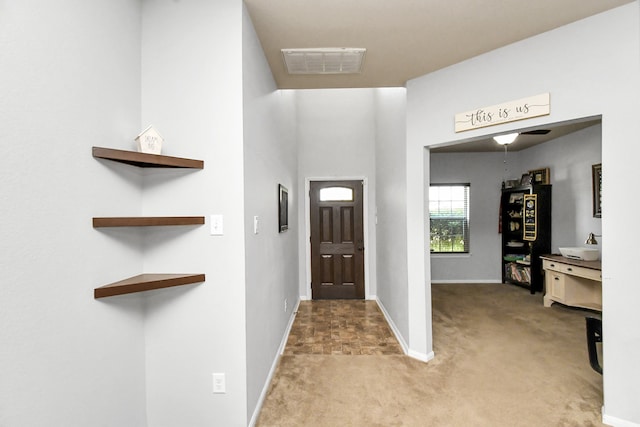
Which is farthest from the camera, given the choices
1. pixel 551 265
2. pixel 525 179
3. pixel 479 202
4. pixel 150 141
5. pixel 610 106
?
pixel 479 202

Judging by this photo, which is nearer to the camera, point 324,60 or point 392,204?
point 324,60

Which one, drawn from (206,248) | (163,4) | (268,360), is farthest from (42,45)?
(268,360)

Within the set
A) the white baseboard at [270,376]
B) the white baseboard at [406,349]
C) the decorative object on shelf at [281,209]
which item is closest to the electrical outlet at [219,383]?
the white baseboard at [270,376]

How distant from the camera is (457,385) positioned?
2537 mm

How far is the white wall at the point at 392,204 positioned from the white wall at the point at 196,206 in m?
1.91

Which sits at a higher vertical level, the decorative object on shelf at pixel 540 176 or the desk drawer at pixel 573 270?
the decorative object on shelf at pixel 540 176

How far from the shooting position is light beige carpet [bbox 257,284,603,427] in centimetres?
214

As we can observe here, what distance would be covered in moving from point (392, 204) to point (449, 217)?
9.95 feet

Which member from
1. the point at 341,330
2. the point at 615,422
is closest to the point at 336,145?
the point at 341,330

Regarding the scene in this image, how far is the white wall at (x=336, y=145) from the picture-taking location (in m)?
5.15

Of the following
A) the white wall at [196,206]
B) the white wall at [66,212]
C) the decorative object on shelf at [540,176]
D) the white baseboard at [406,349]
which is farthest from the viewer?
the decorative object on shelf at [540,176]

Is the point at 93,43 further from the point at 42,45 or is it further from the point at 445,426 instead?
the point at 445,426

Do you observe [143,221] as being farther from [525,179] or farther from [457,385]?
[525,179]

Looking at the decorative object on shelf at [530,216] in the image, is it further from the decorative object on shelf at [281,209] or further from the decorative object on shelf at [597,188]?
the decorative object on shelf at [281,209]
